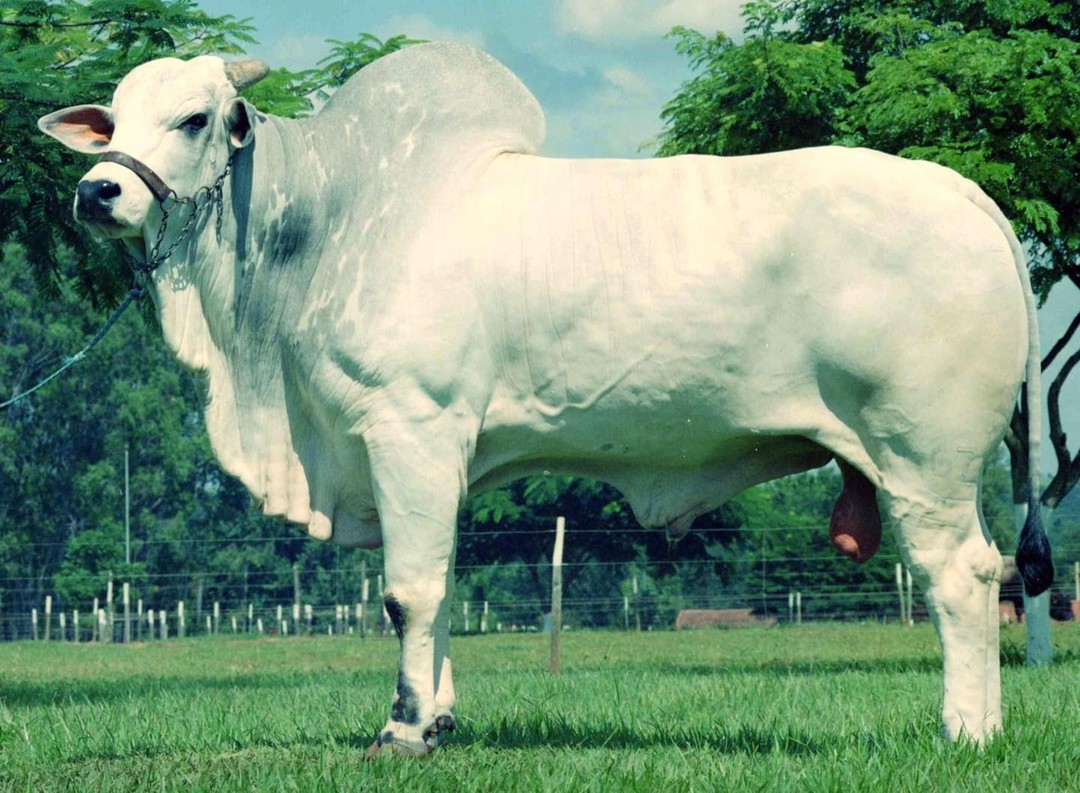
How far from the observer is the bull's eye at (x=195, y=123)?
5848 mm

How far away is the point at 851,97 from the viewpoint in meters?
15.0

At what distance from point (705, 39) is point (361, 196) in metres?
11.8

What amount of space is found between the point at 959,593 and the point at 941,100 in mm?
9073

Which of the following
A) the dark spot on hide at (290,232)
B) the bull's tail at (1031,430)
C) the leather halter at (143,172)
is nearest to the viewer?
the leather halter at (143,172)

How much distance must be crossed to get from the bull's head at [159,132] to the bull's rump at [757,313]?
1169 millimetres

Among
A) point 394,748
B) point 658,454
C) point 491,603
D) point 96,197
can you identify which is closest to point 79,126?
point 96,197

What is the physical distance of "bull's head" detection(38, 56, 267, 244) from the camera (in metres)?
5.58

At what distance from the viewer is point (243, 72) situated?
238 inches

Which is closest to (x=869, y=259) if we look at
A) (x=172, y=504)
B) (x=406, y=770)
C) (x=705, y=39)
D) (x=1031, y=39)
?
(x=406, y=770)

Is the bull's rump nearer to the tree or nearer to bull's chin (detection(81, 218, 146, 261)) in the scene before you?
bull's chin (detection(81, 218, 146, 261))

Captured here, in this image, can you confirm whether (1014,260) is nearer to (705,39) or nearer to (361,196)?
(361,196)

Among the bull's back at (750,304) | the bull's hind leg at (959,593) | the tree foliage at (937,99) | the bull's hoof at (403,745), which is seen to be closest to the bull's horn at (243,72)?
the bull's back at (750,304)

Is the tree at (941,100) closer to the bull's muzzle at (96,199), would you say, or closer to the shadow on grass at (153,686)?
the shadow on grass at (153,686)

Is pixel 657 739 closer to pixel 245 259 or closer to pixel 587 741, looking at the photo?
pixel 587 741
